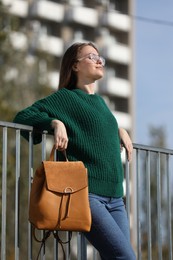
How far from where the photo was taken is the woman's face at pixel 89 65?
5199mm

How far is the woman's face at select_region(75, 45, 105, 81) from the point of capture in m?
5.20

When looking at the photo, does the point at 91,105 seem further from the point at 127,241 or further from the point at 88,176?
the point at 127,241

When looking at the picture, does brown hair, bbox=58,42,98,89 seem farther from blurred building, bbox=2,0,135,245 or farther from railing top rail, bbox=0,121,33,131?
blurred building, bbox=2,0,135,245

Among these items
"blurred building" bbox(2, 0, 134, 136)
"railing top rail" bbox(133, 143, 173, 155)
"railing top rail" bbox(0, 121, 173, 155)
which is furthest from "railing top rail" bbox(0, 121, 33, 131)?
"blurred building" bbox(2, 0, 134, 136)

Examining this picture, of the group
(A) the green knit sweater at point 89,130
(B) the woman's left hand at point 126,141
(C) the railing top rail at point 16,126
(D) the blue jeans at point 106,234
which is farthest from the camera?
(B) the woman's left hand at point 126,141

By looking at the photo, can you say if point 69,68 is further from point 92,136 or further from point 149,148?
point 149,148

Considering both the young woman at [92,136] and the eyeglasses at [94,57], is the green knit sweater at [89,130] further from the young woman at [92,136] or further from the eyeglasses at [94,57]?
the eyeglasses at [94,57]

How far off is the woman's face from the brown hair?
1.5 inches

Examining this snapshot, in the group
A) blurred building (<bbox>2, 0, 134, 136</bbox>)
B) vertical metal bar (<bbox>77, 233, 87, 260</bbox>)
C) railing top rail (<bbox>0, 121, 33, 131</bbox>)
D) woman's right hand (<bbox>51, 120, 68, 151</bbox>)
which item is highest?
blurred building (<bbox>2, 0, 134, 136</bbox>)

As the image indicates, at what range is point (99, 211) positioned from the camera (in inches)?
191

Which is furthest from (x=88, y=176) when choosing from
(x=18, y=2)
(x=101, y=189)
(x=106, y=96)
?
(x=106, y=96)

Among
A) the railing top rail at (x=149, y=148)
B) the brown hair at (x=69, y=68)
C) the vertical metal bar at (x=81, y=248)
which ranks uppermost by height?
the brown hair at (x=69, y=68)

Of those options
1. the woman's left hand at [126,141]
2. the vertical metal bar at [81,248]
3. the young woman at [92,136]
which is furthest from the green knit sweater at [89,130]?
the vertical metal bar at [81,248]

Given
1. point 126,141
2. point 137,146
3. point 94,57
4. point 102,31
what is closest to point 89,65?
point 94,57
